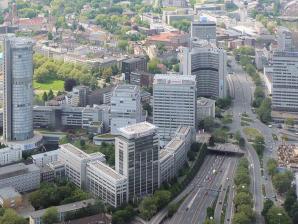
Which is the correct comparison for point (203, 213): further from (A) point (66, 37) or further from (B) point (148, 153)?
(A) point (66, 37)

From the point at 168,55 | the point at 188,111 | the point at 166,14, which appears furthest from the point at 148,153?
the point at 166,14

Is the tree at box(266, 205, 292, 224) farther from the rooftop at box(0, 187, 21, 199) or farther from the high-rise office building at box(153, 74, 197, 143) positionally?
the rooftop at box(0, 187, 21, 199)

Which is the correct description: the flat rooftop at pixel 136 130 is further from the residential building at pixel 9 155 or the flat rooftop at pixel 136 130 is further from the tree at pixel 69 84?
the tree at pixel 69 84

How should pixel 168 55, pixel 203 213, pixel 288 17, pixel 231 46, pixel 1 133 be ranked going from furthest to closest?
pixel 288 17
pixel 231 46
pixel 168 55
pixel 1 133
pixel 203 213

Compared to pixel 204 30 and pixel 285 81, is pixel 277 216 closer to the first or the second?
pixel 285 81

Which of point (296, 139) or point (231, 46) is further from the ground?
point (231, 46)

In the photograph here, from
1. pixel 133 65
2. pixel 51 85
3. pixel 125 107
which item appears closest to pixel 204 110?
pixel 125 107

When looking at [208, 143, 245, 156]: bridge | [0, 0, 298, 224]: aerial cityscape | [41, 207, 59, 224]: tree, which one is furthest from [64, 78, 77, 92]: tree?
[41, 207, 59, 224]: tree
